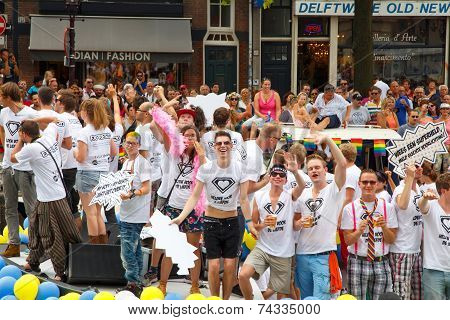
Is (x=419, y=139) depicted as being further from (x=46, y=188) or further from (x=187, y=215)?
(x=46, y=188)

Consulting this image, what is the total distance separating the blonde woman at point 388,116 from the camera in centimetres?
1308

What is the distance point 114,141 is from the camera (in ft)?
30.5

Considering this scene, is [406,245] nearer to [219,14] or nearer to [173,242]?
[173,242]

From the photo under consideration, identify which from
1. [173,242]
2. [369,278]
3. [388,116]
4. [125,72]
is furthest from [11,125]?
[125,72]

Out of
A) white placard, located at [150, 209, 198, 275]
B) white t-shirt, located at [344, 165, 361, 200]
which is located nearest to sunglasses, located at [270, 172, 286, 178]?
white placard, located at [150, 209, 198, 275]

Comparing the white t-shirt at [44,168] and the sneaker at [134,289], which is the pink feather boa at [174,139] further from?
the white t-shirt at [44,168]

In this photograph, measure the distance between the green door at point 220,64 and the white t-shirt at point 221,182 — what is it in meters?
15.5

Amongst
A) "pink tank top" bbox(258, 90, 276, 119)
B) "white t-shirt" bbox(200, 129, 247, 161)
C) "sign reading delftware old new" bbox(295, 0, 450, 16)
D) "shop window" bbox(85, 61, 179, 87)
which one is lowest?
"white t-shirt" bbox(200, 129, 247, 161)

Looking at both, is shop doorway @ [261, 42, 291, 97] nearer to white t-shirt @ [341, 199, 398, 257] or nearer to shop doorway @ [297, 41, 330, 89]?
shop doorway @ [297, 41, 330, 89]

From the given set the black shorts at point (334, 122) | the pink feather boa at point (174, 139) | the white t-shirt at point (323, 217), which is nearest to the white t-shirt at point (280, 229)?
the white t-shirt at point (323, 217)

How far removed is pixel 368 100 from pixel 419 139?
777cm

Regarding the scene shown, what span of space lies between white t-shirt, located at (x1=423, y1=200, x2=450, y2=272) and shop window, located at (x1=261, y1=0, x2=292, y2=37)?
1657cm

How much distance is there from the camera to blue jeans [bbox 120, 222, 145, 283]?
759 cm

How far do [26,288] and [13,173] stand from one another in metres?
1.90
